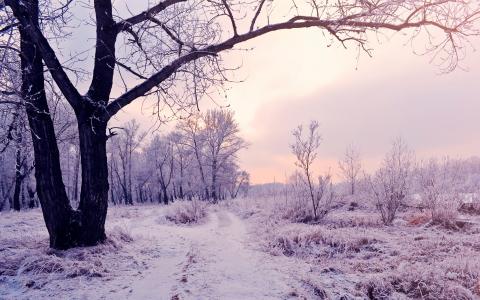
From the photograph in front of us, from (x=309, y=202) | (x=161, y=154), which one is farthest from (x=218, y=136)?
(x=309, y=202)

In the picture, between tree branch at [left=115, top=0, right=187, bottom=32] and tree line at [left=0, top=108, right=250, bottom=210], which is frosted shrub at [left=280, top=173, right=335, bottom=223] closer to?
tree branch at [left=115, top=0, right=187, bottom=32]

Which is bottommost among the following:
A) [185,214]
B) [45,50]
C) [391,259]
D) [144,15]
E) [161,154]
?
[391,259]

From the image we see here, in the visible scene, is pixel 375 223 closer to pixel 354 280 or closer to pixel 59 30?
pixel 354 280

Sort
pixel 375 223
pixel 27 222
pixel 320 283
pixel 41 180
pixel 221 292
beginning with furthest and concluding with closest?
pixel 27 222 → pixel 375 223 → pixel 41 180 → pixel 320 283 → pixel 221 292

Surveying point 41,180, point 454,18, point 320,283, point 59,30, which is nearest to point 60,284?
point 41,180

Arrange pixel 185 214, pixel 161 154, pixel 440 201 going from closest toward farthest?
pixel 440 201 → pixel 185 214 → pixel 161 154

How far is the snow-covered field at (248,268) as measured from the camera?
4961mm

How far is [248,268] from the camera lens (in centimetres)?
620

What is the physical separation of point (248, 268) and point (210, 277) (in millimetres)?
817

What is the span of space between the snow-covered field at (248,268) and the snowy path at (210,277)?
0.04 feet

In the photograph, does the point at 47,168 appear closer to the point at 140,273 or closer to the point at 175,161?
the point at 140,273

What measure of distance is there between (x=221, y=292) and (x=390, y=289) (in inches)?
85.2

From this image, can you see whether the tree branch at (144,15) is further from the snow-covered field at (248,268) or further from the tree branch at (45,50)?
the snow-covered field at (248,268)

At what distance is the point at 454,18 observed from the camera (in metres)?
7.28
